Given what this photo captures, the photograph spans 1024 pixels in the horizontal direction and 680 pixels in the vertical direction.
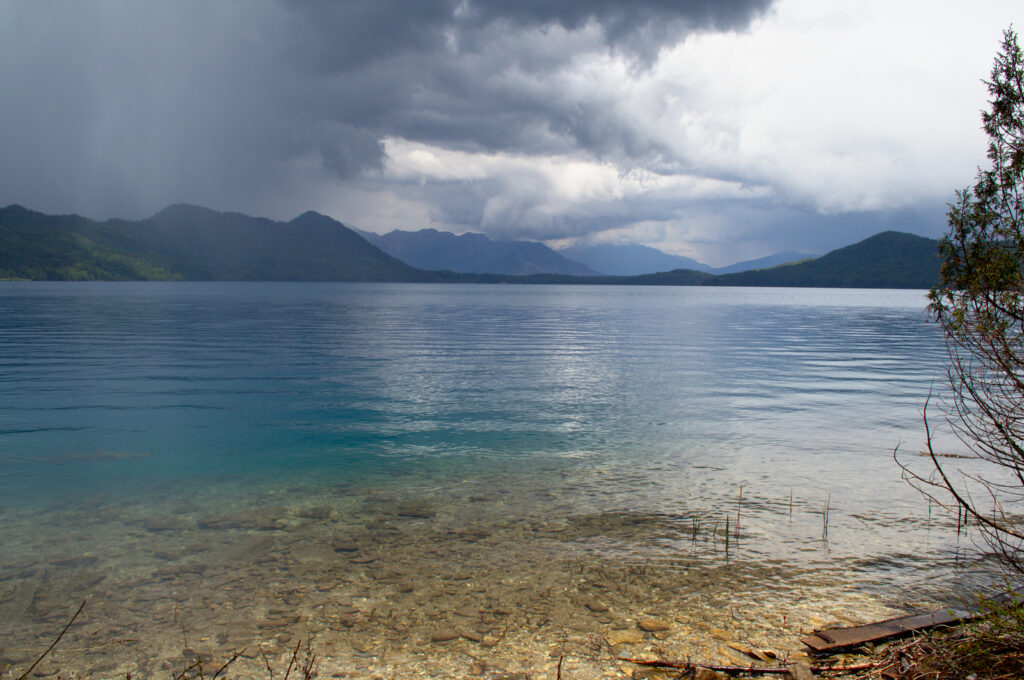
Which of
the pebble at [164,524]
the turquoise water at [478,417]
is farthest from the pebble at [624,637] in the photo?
the pebble at [164,524]

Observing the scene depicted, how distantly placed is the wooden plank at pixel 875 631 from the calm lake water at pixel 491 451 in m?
1.89

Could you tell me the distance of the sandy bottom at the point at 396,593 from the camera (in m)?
8.78

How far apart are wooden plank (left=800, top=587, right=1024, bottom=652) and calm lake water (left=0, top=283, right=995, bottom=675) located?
6.19ft

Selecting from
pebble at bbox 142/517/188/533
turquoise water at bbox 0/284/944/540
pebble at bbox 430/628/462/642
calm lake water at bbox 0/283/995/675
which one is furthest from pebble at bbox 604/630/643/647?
pebble at bbox 142/517/188/533

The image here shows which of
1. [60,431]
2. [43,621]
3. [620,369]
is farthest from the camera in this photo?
[620,369]

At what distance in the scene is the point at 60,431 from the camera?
80.4 ft

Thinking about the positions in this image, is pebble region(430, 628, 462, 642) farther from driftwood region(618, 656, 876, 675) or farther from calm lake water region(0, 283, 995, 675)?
calm lake water region(0, 283, 995, 675)

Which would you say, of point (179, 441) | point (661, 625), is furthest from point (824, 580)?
point (179, 441)

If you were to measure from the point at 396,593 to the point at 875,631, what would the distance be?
7587mm

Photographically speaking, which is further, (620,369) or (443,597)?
(620,369)

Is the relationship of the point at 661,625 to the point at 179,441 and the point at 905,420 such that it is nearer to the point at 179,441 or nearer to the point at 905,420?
the point at 179,441

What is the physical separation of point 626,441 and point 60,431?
75.4ft

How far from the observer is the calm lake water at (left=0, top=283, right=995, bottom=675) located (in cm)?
1320

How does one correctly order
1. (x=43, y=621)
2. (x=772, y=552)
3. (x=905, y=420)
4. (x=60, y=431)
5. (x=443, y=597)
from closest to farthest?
(x=43, y=621)
(x=443, y=597)
(x=772, y=552)
(x=60, y=431)
(x=905, y=420)
